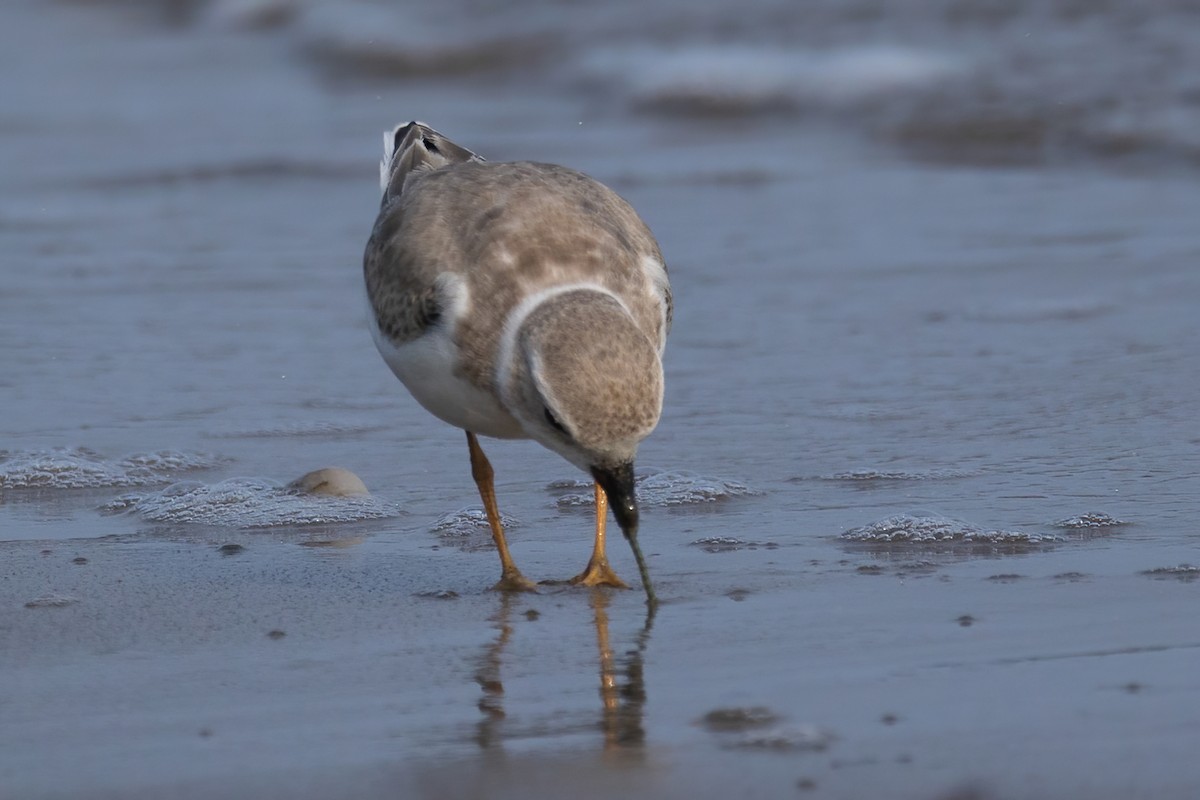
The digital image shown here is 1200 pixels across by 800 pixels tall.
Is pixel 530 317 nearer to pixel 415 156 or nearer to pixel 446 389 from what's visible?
pixel 446 389

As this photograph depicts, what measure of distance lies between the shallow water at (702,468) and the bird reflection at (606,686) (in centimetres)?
1

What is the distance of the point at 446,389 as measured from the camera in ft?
16.2

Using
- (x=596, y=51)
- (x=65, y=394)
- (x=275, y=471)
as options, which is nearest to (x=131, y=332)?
(x=65, y=394)

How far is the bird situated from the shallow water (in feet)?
1.41

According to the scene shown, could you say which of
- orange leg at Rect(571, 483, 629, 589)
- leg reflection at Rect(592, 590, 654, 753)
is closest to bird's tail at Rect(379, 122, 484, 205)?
orange leg at Rect(571, 483, 629, 589)

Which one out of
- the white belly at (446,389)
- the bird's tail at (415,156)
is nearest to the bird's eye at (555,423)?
the white belly at (446,389)

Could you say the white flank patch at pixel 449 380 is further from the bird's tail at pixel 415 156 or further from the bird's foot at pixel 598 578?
the bird's tail at pixel 415 156

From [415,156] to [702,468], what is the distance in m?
1.42

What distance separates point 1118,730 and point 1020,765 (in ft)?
0.89

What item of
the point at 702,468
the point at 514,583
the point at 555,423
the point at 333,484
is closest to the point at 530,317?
the point at 555,423

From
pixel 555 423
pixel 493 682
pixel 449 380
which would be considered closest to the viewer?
pixel 493 682

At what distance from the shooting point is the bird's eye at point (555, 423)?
14.4 feet

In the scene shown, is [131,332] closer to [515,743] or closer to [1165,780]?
[515,743]

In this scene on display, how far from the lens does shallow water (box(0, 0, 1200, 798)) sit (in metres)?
3.66
